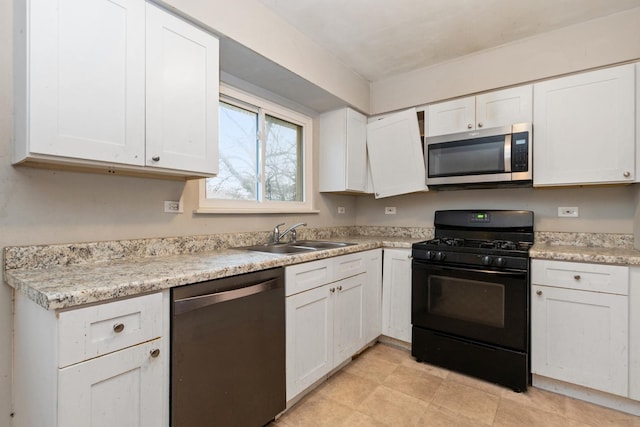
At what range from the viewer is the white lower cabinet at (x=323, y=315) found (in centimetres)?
176

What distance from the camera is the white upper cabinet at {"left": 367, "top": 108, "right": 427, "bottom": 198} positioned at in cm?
274

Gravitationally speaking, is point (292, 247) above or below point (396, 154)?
below

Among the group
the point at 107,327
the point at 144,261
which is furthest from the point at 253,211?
the point at 107,327

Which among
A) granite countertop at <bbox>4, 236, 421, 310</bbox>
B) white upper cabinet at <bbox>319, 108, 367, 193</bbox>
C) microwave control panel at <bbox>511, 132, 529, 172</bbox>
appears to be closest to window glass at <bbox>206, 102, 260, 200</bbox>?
granite countertop at <bbox>4, 236, 421, 310</bbox>

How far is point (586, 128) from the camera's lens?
208 cm

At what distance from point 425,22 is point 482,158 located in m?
1.10

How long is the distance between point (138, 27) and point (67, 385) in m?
1.43

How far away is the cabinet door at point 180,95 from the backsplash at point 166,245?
1.60 feet

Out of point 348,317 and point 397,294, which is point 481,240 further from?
point 348,317

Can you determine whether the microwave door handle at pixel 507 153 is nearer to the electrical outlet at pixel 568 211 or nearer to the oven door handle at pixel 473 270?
the electrical outlet at pixel 568 211

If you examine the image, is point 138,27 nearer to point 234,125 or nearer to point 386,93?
point 234,125

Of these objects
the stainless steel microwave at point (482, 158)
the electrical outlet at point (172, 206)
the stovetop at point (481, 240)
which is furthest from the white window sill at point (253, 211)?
the stainless steel microwave at point (482, 158)

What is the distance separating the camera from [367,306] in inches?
97.7

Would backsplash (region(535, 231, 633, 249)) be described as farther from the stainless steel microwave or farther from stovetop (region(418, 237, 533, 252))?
the stainless steel microwave
